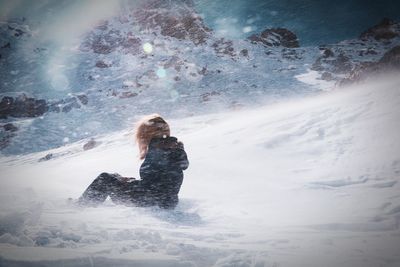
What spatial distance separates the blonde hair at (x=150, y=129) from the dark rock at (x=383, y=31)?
42569 millimetres

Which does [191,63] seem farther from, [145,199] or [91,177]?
[145,199]

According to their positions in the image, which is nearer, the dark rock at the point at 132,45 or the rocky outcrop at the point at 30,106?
the rocky outcrop at the point at 30,106

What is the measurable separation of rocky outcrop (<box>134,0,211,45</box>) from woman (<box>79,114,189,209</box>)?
37055 millimetres

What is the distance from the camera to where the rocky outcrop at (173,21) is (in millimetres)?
41525

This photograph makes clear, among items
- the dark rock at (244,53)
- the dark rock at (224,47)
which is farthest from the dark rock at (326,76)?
the dark rock at (224,47)

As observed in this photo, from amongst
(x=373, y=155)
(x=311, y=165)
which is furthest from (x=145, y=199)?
(x=373, y=155)

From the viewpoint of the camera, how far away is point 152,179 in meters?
4.48

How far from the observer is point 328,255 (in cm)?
282

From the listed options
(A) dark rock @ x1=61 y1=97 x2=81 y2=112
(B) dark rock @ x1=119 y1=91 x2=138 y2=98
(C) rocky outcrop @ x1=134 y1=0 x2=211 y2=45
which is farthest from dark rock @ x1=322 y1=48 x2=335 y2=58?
(A) dark rock @ x1=61 y1=97 x2=81 y2=112

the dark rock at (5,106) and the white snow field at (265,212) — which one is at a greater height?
the dark rock at (5,106)

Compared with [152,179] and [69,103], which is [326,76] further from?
[152,179]

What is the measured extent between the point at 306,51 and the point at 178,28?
16167mm

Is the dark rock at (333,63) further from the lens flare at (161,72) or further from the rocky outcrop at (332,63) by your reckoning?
the lens flare at (161,72)

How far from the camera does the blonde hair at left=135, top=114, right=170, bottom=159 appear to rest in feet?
14.9
